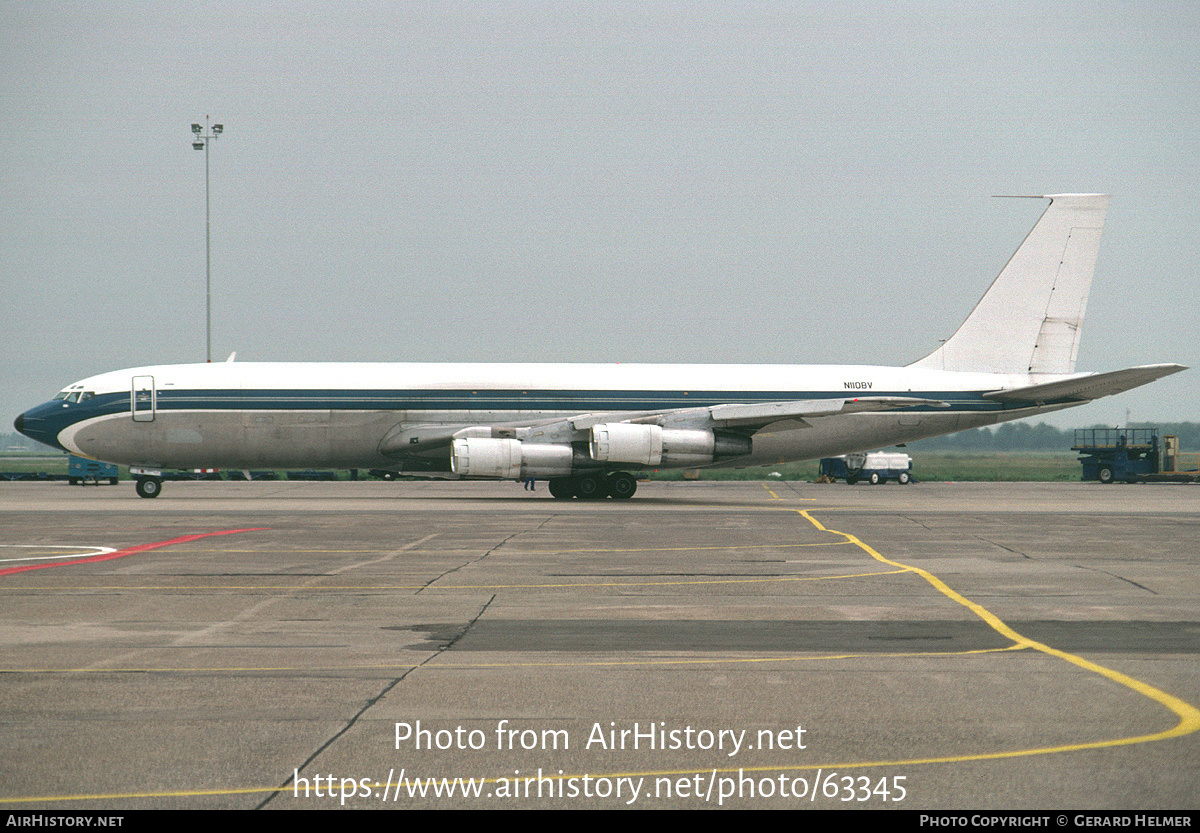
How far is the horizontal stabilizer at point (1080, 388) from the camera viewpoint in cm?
3984

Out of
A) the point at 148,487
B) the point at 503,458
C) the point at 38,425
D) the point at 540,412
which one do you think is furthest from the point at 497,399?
the point at 38,425

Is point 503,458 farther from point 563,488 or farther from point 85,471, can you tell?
point 85,471

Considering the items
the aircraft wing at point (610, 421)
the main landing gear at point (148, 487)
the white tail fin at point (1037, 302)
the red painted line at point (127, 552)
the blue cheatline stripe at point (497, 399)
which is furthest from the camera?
the white tail fin at point (1037, 302)

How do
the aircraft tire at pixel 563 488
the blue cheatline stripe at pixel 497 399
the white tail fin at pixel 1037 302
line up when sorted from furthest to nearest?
the white tail fin at pixel 1037 302, the aircraft tire at pixel 563 488, the blue cheatline stripe at pixel 497 399

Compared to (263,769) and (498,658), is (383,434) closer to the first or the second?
(498,658)

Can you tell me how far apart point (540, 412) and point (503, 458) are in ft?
13.0

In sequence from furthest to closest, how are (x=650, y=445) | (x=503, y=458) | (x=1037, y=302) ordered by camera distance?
(x=1037, y=302)
(x=650, y=445)
(x=503, y=458)

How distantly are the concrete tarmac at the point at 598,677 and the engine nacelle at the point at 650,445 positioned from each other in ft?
56.5

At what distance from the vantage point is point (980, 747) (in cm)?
713

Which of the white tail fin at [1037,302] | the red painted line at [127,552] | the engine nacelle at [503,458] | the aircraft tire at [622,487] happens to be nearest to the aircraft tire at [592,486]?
the aircraft tire at [622,487]

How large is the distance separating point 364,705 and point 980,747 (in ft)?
14.4

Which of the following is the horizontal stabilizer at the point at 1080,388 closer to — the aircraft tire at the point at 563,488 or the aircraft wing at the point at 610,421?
the aircraft wing at the point at 610,421

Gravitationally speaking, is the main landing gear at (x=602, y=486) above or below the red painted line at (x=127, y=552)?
below

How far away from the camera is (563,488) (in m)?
42.4
